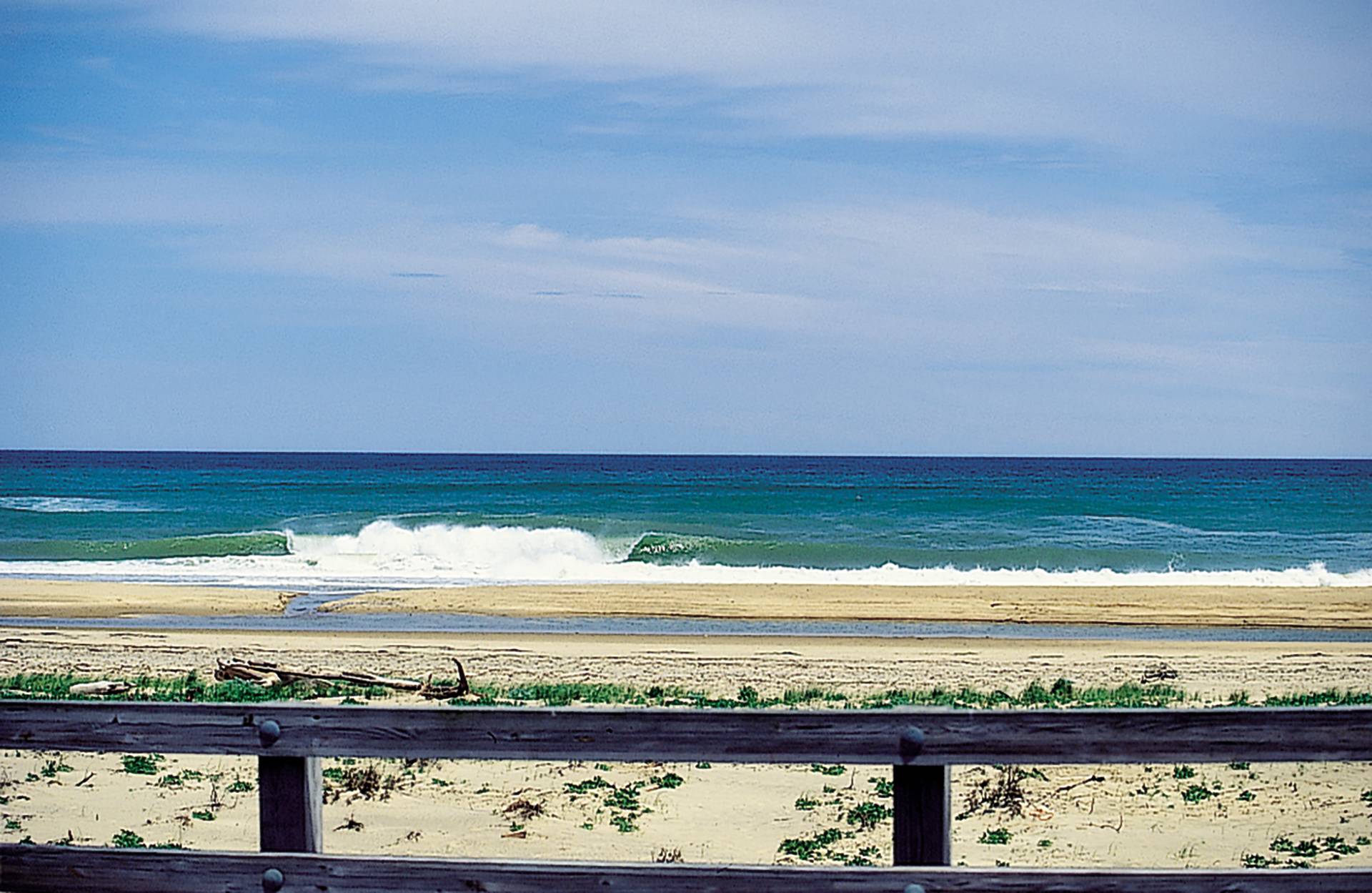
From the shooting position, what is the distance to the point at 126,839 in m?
6.12

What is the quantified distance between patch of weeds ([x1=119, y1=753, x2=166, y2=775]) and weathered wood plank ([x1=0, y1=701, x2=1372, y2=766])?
4.61 meters

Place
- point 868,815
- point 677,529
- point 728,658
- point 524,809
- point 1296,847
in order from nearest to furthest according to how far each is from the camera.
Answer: point 1296,847, point 868,815, point 524,809, point 728,658, point 677,529

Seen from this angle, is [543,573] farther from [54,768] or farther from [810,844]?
[810,844]

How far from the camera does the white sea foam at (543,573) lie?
29828 millimetres

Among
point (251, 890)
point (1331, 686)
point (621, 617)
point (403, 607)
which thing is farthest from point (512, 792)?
point (403, 607)

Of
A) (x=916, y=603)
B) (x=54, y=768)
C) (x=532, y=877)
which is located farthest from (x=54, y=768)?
(x=916, y=603)

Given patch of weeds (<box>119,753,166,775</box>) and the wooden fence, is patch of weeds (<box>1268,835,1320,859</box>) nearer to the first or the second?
the wooden fence

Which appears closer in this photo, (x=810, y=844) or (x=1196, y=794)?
(x=810, y=844)

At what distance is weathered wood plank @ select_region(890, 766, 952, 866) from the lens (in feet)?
10.9

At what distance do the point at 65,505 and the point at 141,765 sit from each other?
177ft

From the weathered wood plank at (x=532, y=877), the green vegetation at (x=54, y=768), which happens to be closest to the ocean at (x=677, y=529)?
the green vegetation at (x=54, y=768)

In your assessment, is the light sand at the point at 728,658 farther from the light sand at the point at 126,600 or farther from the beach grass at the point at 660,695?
the light sand at the point at 126,600

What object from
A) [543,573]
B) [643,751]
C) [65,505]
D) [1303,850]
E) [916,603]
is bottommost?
[1303,850]

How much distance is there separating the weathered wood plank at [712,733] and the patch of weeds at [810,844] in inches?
119
